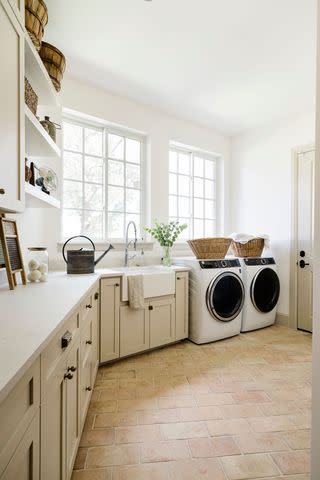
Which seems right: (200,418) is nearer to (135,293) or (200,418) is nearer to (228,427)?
(228,427)

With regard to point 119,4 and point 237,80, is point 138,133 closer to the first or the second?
point 237,80

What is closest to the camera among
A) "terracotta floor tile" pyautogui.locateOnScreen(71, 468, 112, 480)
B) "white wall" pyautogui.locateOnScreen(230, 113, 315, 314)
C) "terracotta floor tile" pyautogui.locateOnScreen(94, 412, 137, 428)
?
"terracotta floor tile" pyautogui.locateOnScreen(71, 468, 112, 480)

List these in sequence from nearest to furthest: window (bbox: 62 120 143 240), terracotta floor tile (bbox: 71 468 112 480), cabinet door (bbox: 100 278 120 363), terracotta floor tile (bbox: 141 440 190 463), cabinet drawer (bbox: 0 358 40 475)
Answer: cabinet drawer (bbox: 0 358 40 475), terracotta floor tile (bbox: 71 468 112 480), terracotta floor tile (bbox: 141 440 190 463), cabinet door (bbox: 100 278 120 363), window (bbox: 62 120 143 240)

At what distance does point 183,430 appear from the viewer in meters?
1.57

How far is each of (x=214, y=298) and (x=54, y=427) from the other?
7.32 ft

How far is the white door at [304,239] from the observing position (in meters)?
3.23

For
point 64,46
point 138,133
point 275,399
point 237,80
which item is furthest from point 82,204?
point 275,399

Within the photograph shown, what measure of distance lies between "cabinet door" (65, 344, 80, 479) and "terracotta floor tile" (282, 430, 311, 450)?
3.91 ft

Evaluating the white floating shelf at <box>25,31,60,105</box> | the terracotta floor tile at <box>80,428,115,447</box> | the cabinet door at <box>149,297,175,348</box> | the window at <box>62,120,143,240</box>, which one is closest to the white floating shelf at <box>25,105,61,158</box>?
the white floating shelf at <box>25,31,60,105</box>

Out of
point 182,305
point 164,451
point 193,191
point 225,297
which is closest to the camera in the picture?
point 164,451

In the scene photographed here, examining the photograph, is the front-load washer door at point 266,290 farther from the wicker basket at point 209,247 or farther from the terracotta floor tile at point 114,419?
the terracotta floor tile at point 114,419

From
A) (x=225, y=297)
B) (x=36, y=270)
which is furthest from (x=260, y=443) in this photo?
(x=36, y=270)

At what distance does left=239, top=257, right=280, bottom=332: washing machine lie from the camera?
3227 mm

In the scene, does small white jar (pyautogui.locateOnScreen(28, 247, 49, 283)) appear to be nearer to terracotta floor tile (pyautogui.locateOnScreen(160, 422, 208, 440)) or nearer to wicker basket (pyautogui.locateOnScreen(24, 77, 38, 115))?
wicker basket (pyautogui.locateOnScreen(24, 77, 38, 115))
